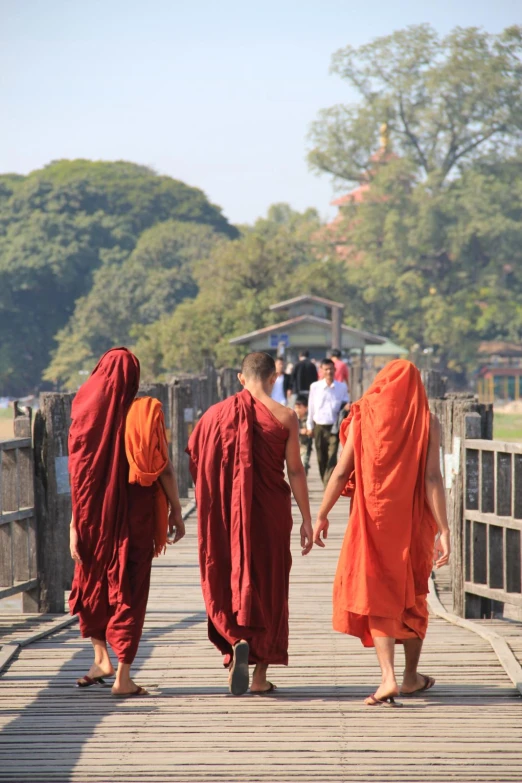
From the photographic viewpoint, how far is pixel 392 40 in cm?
6450

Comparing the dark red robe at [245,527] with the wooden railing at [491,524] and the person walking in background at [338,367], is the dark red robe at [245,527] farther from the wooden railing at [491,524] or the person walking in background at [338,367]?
the person walking in background at [338,367]

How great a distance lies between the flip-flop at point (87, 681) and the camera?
18.4 ft

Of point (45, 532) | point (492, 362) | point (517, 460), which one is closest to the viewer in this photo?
point (517, 460)

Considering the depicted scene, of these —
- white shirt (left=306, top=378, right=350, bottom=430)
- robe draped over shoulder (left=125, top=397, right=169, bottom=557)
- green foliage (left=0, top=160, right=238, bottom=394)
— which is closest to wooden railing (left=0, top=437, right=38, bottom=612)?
robe draped over shoulder (left=125, top=397, right=169, bottom=557)

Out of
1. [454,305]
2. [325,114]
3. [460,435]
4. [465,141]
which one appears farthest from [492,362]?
[460,435]

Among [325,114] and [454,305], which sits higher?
[325,114]

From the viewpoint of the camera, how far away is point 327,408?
12.3 m

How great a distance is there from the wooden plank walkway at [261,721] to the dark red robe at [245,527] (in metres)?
0.31

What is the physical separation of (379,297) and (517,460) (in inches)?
2083

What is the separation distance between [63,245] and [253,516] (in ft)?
229

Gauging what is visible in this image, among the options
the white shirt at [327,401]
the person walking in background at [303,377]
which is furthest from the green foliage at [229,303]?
the white shirt at [327,401]

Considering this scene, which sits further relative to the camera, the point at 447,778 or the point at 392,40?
the point at 392,40

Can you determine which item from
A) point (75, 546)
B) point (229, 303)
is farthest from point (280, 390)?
point (229, 303)

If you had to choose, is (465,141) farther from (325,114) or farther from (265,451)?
(265,451)
